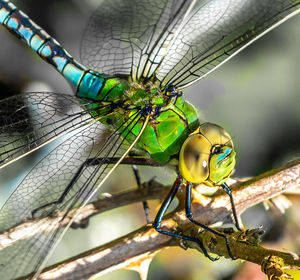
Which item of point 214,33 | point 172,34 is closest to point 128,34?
point 172,34

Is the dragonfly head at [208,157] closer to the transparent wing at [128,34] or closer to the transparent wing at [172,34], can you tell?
the transparent wing at [172,34]

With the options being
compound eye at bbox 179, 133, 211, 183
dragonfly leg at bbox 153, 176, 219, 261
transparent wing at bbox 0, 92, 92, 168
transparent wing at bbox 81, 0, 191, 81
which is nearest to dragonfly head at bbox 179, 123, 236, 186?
compound eye at bbox 179, 133, 211, 183

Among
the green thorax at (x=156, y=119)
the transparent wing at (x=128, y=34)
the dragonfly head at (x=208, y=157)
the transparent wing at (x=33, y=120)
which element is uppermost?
the transparent wing at (x=128, y=34)

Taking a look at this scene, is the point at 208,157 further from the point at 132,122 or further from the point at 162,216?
the point at 132,122

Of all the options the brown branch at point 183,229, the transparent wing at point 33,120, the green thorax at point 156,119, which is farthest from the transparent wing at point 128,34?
the brown branch at point 183,229

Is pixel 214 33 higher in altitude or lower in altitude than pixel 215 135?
higher

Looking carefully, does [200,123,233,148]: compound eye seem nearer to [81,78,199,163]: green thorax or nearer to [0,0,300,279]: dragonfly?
[0,0,300,279]: dragonfly

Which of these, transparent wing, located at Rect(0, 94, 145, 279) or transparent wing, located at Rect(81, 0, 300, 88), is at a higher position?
transparent wing, located at Rect(81, 0, 300, 88)
